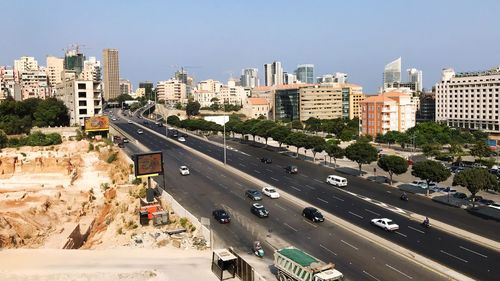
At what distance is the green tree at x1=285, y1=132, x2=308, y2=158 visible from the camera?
276 feet

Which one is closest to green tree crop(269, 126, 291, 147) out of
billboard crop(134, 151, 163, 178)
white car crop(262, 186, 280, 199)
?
white car crop(262, 186, 280, 199)

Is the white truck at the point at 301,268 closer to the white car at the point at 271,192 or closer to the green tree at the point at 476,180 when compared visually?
the white car at the point at 271,192

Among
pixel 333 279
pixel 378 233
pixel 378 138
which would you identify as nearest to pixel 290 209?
pixel 378 233

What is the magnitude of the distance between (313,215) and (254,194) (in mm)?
10902

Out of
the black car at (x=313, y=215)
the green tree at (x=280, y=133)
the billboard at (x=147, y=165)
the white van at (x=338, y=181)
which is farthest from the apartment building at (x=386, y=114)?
the billboard at (x=147, y=165)

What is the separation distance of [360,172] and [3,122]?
7744 cm

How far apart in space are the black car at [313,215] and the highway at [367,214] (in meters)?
2.91

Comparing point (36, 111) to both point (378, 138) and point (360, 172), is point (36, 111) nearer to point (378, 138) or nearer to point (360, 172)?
point (360, 172)

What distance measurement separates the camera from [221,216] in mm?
46031

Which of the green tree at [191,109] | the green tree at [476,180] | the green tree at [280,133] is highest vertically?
the green tree at [191,109]

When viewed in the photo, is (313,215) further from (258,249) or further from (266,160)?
(266,160)

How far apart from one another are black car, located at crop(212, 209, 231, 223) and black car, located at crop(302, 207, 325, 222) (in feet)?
26.3

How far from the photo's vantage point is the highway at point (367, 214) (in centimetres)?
3500

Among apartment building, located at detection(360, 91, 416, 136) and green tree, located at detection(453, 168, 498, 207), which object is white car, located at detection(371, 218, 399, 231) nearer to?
green tree, located at detection(453, 168, 498, 207)
